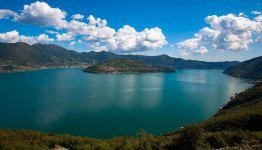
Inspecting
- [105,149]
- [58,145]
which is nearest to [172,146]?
[105,149]

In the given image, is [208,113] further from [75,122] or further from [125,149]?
[125,149]

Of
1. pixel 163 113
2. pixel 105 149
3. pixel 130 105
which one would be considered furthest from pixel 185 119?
pixel 105 149

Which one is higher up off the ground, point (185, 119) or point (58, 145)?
point (58, 145)

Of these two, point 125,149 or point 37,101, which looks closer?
point 125,149

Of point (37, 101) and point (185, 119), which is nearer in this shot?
point (185, 119)

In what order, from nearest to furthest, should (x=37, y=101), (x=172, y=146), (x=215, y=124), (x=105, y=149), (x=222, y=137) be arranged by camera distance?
(x=105, y=149)
(x=172, y=146)
(x=222, y=137)
(x=215, y=124)
(x=37, y=101)

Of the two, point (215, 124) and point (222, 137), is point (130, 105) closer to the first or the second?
point (215, 124)

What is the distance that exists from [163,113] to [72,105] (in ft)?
136

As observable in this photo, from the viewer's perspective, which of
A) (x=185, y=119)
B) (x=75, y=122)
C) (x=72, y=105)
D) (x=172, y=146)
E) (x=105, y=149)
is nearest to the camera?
(x=105, y=149)

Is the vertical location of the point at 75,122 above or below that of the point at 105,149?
below

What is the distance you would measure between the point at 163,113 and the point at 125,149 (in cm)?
7239

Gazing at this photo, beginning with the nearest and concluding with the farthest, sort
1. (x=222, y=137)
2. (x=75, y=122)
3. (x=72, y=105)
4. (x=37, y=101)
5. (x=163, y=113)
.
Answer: (x=222, y=137)
(x=75, y=122)
(x=163, y=113)
(x=72, y=105)
(x=37, y=101)

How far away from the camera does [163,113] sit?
104 meters

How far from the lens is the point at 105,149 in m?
A: 31.9
